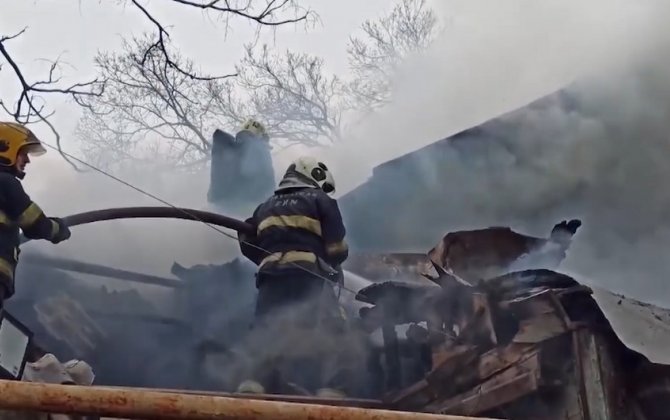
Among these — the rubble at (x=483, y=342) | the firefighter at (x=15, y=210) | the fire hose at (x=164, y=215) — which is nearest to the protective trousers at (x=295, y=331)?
the rubble at (x=483, y=342)

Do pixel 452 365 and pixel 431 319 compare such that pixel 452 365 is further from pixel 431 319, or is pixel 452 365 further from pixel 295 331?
pixel 295 331

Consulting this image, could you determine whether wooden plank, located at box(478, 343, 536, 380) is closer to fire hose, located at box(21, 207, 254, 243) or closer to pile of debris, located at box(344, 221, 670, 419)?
pile of debris, located at box(344, 221, 670, 419)

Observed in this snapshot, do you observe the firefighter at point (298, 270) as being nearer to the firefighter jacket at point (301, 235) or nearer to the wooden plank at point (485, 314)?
the firefighter jacket at point (301, 235)

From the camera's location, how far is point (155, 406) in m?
2.37

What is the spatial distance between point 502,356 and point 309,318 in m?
1.42

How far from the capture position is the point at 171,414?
93.0 inches

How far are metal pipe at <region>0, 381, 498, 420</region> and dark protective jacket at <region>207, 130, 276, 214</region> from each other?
13.8ft

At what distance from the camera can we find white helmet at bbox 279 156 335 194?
558 centimetres

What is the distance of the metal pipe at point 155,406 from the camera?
2352 millimetres

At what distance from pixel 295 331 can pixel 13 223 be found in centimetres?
169

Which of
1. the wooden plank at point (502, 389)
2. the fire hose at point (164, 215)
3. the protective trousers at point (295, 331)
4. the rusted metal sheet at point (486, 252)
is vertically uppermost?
the fire hose at point (164, 215)

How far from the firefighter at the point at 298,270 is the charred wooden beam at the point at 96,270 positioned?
0.88 metres

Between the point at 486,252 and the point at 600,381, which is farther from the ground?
the point at 486,252

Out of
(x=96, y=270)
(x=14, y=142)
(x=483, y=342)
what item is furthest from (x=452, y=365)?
(x=14, y=142)
